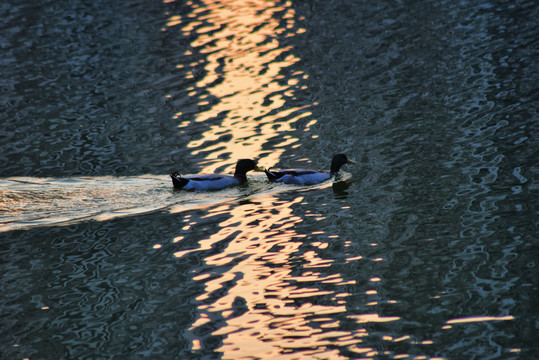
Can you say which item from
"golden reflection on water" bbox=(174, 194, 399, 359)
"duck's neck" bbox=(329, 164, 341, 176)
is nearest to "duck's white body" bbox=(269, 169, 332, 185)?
"duck's neck" bbox=(329, 164, 341, 176)

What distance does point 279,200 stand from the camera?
53.1 feet

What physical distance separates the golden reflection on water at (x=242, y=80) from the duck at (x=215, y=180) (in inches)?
43.3

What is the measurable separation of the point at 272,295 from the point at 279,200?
194 inches

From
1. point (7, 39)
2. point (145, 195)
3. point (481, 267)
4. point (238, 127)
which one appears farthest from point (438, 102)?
point (7, 39)

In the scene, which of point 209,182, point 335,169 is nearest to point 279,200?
point 209,182

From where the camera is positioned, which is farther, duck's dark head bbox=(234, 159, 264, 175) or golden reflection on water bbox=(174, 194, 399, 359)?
duck's dark head bbox=(234, 159, 264, 175)

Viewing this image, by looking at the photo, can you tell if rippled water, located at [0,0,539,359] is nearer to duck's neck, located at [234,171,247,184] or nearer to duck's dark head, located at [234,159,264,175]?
duck's neck, located at [234,171,247,184]

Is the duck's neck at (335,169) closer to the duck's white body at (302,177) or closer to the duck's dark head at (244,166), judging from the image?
the duck's white body at (302,177)

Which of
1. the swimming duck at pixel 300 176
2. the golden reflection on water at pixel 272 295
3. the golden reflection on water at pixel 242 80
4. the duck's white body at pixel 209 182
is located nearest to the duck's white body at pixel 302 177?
the swimming duck at pixel 300 176

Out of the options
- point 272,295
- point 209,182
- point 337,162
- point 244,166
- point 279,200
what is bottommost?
point 272,295

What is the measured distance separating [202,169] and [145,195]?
2.09 metres

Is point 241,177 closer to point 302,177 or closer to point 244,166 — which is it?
point 244,166

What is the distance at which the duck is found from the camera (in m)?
16.7

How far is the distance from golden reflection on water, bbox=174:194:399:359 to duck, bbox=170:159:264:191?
1976 millimetres
